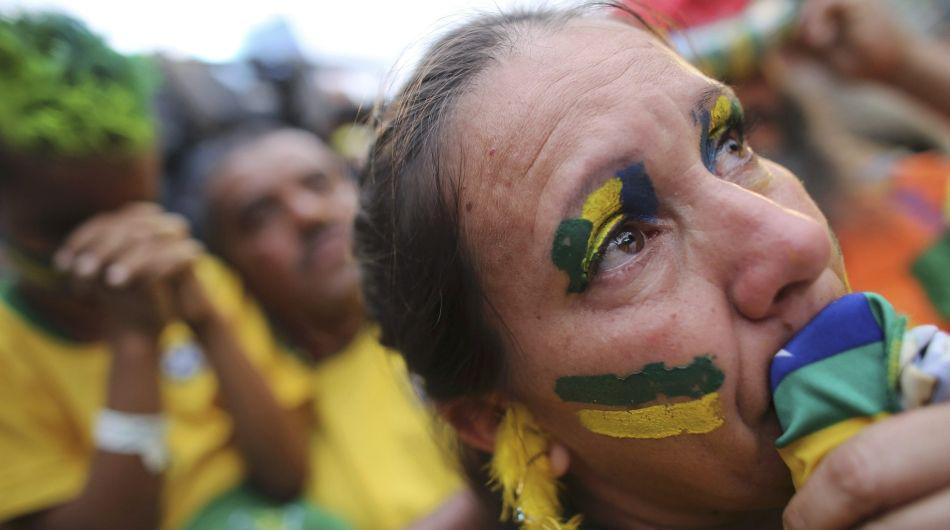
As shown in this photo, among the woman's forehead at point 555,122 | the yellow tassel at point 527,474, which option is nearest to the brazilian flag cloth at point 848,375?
the woman's forehead at point 555,122

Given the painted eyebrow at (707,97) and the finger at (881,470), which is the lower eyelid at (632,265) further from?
the finger at (881,470)

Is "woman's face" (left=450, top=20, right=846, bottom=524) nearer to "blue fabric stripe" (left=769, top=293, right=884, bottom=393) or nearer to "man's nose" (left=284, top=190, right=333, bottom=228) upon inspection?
"blue fabric stripe" (left=769, top=293, right=884, bottom=393)

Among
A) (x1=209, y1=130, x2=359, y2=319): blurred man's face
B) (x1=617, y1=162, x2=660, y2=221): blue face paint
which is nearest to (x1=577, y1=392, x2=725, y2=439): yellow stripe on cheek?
(x1=617, y1=162, x2=660, y2=221): blue face paint

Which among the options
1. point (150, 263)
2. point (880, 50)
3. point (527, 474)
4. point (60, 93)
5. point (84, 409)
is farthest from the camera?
point (880, 50)

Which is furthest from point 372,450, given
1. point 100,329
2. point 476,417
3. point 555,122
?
point 555,122

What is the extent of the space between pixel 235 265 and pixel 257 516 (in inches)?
43.7

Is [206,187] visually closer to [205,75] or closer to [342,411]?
[205,75]

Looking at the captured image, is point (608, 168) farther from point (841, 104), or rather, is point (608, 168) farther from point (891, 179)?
point (841, 104)

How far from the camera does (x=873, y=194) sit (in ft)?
10.6

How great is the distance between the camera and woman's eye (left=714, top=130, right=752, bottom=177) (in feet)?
4.19

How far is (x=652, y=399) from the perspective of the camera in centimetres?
114

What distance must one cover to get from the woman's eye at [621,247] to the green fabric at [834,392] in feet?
1.05

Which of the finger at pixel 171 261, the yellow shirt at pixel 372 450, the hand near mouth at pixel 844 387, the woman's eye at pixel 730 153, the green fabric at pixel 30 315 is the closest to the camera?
the hand near mouth at pixel 844 387

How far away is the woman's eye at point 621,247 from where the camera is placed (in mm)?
1190
